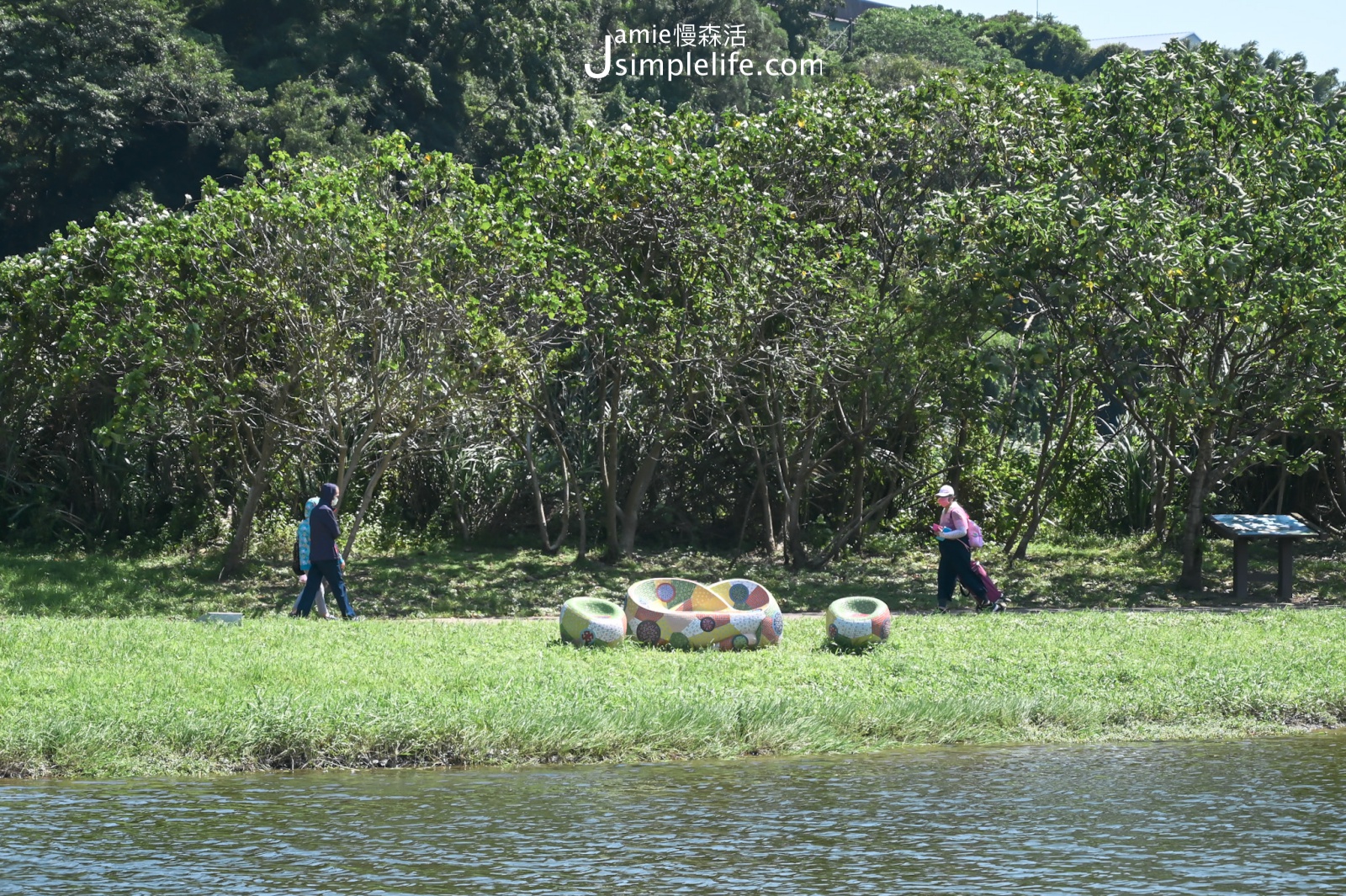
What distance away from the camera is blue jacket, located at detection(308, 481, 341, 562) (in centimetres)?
1475

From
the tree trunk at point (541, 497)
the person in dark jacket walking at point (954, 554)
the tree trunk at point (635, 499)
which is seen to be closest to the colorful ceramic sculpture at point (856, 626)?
the person in dark jacket walking at point (954, 554)

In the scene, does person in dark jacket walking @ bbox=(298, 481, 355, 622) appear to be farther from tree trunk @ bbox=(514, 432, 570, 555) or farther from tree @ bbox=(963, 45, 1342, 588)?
tree @ bbox=(963, 45, 1342, 588)

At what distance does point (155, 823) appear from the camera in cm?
730

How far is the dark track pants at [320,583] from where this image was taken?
1495 centimetres

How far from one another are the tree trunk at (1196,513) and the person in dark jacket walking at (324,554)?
32.7 feet

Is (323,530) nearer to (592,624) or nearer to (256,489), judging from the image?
(256,489)

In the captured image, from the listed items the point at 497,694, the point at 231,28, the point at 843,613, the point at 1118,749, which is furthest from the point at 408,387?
the point at 231,28

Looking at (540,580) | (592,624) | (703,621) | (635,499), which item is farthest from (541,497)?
(703,621)

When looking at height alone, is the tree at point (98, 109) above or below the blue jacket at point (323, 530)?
above

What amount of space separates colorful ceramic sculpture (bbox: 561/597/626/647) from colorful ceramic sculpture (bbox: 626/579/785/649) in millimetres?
178

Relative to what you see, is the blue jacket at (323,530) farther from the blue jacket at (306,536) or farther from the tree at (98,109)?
the tree at (98,109)

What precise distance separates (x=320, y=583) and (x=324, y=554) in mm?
463

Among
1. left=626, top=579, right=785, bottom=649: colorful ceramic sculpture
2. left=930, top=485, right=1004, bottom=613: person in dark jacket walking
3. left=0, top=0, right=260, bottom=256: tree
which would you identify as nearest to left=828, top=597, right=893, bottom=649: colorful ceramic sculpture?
left=626, top=579, right=785, bottom=649: colorful ceramic sculpture

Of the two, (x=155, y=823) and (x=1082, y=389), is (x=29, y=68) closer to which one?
(x=1082, y=389)
